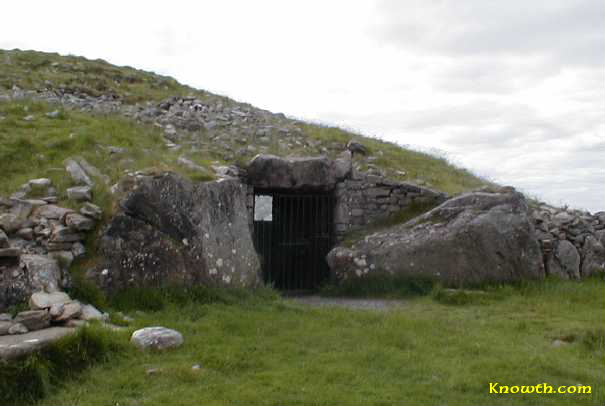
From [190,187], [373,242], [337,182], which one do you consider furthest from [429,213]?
[190,187]

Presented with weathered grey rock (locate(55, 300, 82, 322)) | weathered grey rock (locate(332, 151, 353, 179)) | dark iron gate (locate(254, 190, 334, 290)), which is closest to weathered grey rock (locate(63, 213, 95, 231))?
weathered grey rock (locate(55, 300, 82, 322))

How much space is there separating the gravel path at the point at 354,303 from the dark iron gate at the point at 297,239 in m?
1.48

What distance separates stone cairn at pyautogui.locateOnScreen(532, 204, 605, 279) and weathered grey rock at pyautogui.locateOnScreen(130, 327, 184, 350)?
22.0 ft

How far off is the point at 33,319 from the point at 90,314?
0.64 m

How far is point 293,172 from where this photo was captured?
33.5 ft

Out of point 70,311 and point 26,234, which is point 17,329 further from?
point 26,234

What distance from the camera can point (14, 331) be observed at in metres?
5.39

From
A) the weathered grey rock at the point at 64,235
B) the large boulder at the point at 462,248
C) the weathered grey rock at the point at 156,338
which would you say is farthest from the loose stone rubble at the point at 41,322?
the large boulder at the point at 462,248

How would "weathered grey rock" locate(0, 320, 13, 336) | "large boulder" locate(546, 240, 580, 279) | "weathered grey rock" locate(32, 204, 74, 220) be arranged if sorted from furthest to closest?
"large boulder" locate(546, 240, 580, 279)
"weathered grey rock" locate(32, 204, 74, 220)
"weathered grey rock" locate(0, 320, 13, 336)

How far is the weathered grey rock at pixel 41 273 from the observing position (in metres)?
6.29

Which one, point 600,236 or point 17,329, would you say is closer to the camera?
point 17,329

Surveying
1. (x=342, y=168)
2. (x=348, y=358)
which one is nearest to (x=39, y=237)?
(x=348, y=358)

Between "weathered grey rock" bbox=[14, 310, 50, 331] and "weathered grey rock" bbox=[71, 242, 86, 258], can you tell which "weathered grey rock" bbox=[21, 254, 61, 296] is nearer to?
"weathered grey rock" bbox=[71, 242, 86, 258]

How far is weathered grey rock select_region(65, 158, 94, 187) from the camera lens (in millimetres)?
8113
